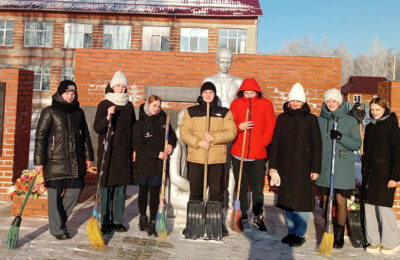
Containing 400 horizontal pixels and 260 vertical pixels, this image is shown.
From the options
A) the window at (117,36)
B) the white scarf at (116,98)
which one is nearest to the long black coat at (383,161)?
the white scarf at (116,98)

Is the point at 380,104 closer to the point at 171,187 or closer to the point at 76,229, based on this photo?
the point at 171,187

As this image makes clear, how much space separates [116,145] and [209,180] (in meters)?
1.20

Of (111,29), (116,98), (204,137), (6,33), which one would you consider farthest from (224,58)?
(6,33)

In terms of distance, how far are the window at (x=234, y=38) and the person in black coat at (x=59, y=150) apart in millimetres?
20774

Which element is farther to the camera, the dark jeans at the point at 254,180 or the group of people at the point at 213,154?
the dark jeans at the point at 254,180

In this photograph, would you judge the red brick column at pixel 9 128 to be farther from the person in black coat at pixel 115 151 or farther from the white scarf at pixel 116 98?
the white scarf at pixel 116 98

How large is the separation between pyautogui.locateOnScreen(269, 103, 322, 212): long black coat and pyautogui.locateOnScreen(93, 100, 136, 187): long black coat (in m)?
1.88

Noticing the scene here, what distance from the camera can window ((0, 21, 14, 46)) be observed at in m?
26.2

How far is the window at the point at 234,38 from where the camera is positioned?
24.4m

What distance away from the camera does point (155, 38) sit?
24.9 metres

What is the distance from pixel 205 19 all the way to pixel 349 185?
21.3m

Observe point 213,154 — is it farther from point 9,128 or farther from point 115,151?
point 9,128

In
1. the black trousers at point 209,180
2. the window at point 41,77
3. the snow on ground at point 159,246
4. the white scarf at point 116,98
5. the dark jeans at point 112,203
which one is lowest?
the snow on ground at point 159,246

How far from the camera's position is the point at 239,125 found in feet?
16.2
